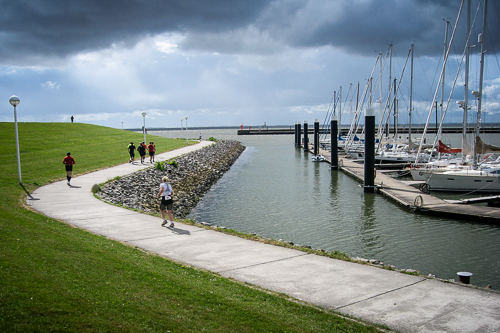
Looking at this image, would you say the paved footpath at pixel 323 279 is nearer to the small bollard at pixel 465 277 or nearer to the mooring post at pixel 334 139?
the small bollard at pixel 465 277

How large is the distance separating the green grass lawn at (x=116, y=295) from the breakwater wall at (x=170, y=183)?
9.89 metres

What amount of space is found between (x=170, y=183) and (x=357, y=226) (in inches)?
578

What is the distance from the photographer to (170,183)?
2905cm

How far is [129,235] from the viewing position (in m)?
12.6

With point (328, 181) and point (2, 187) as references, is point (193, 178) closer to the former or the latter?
point (328, 181)

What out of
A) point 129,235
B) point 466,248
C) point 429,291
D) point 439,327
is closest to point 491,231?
point 466,248

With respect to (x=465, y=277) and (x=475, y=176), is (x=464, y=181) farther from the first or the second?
(x=465, y=277)

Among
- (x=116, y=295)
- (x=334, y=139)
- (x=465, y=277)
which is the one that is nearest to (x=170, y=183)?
(x=334, y=139)

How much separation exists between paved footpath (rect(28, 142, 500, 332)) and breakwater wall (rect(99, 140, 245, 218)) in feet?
19.6

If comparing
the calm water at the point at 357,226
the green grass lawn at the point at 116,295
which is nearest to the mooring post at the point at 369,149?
the calm water at the point at 357,226

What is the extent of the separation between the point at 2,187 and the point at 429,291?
62.5 ft

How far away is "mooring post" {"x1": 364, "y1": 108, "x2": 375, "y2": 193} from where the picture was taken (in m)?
27.4

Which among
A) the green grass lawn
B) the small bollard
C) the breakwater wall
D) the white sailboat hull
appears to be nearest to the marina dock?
the white sailboat hull

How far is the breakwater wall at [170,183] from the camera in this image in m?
21.2
